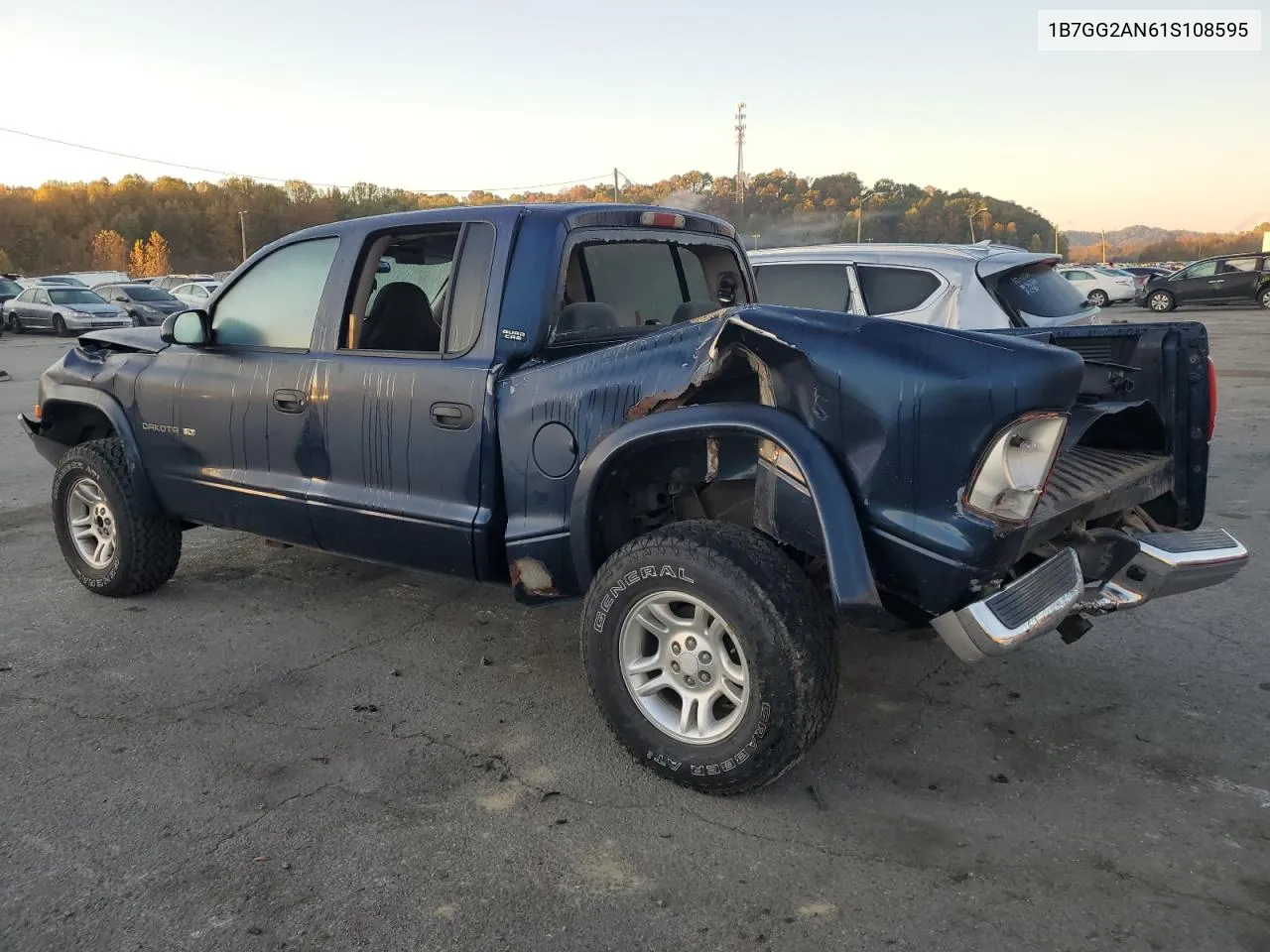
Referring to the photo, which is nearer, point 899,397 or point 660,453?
point 899,397

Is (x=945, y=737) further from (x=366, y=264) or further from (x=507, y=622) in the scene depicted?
(x=366, y=264)

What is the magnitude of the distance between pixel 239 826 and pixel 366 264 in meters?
2.25

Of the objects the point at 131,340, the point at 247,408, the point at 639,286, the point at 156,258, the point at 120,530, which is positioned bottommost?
the point at 120,530

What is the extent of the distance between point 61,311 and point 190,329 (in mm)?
27295

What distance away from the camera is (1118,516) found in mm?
3590

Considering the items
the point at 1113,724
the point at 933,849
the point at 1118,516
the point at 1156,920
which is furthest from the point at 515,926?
the point at 1118,516

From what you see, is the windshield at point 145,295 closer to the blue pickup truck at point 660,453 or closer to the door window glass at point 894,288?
the blue pickup truck at point 660,453

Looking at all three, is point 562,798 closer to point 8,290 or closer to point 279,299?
point 279,299

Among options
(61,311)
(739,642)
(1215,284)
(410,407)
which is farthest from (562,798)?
(1215,284)

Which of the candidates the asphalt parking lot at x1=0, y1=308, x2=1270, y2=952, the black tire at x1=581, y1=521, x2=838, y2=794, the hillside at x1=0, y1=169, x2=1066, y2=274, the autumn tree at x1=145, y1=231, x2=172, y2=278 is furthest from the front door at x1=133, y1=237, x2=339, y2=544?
the autumn tree at x1=145, y1=231, x2=172, y2=278

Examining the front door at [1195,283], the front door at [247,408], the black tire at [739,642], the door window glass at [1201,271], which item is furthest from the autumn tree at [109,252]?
the black tire at [739,642]

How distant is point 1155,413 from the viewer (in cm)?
361

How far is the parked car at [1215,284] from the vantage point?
28141mm

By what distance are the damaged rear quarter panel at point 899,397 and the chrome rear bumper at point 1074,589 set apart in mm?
114
